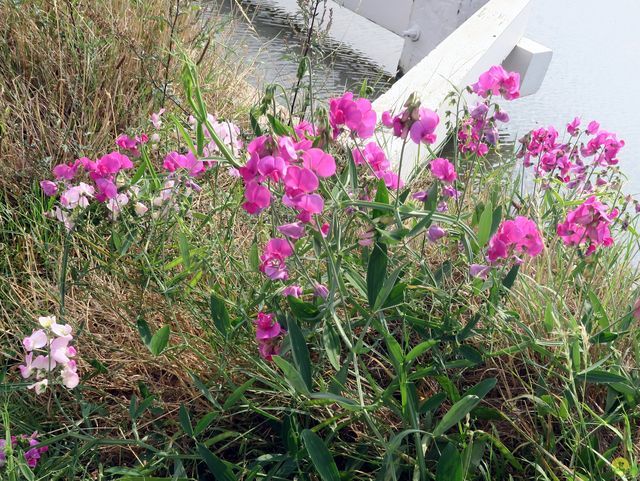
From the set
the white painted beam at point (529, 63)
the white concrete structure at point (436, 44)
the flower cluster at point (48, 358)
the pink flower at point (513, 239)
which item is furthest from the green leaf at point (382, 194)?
the white painted beam at point (529, 63)

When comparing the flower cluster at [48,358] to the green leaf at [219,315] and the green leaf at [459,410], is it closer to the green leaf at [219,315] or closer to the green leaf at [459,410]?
the green leaf at [219,315]

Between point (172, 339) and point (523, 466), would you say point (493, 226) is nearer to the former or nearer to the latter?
point (523, 466)

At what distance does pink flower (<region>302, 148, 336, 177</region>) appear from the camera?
3.22 ft

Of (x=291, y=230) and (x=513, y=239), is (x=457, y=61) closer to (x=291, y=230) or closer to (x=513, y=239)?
(x=513, y=239)

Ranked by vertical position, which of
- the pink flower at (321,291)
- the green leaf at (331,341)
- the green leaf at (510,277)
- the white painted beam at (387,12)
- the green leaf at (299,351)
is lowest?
the white painted beam at (387,12)

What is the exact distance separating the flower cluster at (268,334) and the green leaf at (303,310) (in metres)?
0.04

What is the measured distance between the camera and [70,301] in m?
1.67

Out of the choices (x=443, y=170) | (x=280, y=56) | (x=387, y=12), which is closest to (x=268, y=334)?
(x=443, y=170)

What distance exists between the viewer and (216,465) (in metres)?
1.10

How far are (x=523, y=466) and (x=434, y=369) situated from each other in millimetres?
279

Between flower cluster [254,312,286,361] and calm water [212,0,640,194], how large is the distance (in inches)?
75.2

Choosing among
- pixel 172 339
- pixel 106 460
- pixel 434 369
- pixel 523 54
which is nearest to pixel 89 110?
pixel 172 339

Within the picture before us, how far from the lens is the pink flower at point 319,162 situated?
98cm

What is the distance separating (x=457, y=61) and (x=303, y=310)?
6.63 feet
